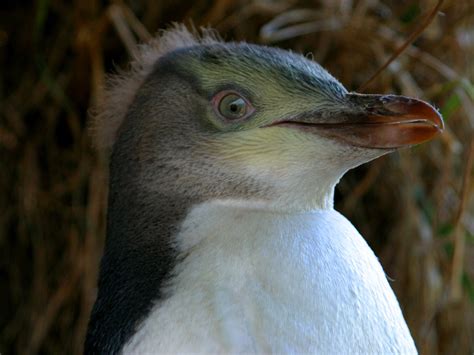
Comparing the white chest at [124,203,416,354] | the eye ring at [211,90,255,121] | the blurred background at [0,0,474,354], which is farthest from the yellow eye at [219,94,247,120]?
the blurred background at [0,0,474,354]

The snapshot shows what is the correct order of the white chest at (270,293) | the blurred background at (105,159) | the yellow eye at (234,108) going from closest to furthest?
the white chest at (270,293) < the yellow eye at (234,108) < the blurred background at (105,159)

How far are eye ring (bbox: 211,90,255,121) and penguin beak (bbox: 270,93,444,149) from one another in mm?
82

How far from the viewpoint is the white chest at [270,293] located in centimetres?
A: 98

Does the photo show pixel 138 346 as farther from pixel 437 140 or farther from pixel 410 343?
pixel 437 140

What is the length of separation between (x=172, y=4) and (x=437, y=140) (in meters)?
0.70

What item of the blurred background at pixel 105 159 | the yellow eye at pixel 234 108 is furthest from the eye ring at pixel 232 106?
the blurred background at pixel 105 159

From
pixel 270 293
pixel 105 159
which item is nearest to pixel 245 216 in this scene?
pixel 270 293

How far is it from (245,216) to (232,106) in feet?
0.48

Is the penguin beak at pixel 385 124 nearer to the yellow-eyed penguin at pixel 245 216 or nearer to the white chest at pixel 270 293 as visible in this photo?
the yellow-eyed penguin at pixel 245 216

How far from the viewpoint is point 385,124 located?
40.4 inches

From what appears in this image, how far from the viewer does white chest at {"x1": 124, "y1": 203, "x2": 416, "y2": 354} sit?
3.23ft

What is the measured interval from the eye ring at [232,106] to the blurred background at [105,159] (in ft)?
2.51

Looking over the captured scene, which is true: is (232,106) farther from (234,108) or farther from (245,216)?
(245,216)

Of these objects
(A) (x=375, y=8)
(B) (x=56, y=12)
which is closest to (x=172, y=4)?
(B) (x=56, y=12)
